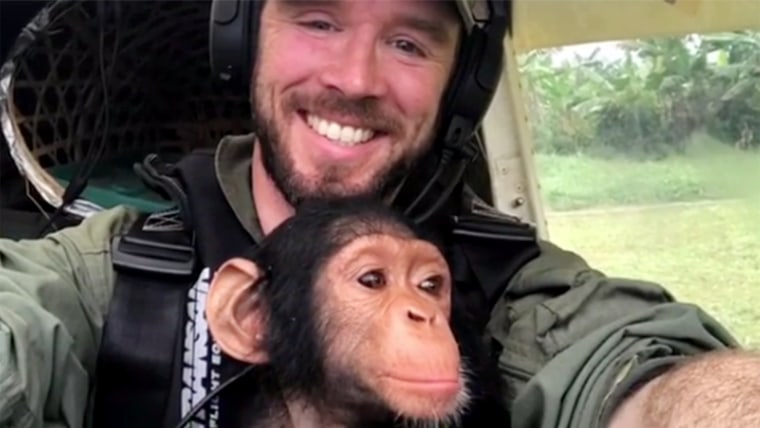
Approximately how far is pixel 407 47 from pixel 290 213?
0.75 ft

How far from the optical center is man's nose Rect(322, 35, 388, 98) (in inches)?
55.6

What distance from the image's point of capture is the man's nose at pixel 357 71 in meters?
1.41

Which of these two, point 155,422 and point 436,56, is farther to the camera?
point 436,56

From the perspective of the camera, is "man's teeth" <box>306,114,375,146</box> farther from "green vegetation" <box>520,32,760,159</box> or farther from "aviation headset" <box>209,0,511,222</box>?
"green vegetation" <box>520,32,760,159</box>

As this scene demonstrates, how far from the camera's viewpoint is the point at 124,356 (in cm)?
136

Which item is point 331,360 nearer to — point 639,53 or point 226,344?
point 226,344

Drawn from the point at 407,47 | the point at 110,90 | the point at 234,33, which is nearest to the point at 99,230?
the point at 234,33

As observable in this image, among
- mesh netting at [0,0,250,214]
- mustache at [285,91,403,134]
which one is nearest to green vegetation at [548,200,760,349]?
mustache at [285,91,403,134]

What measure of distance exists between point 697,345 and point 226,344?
458 millimetres

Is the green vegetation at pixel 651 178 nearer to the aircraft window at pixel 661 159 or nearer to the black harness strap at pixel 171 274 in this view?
the aircraft window at pixel 661 159

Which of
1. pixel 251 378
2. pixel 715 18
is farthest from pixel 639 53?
pixel 251 378

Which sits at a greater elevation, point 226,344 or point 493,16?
point 493,16

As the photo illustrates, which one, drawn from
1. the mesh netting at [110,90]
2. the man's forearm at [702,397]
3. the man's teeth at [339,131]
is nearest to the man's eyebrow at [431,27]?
the man's teeth at [339,131]

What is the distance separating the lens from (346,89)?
1.41 meters
